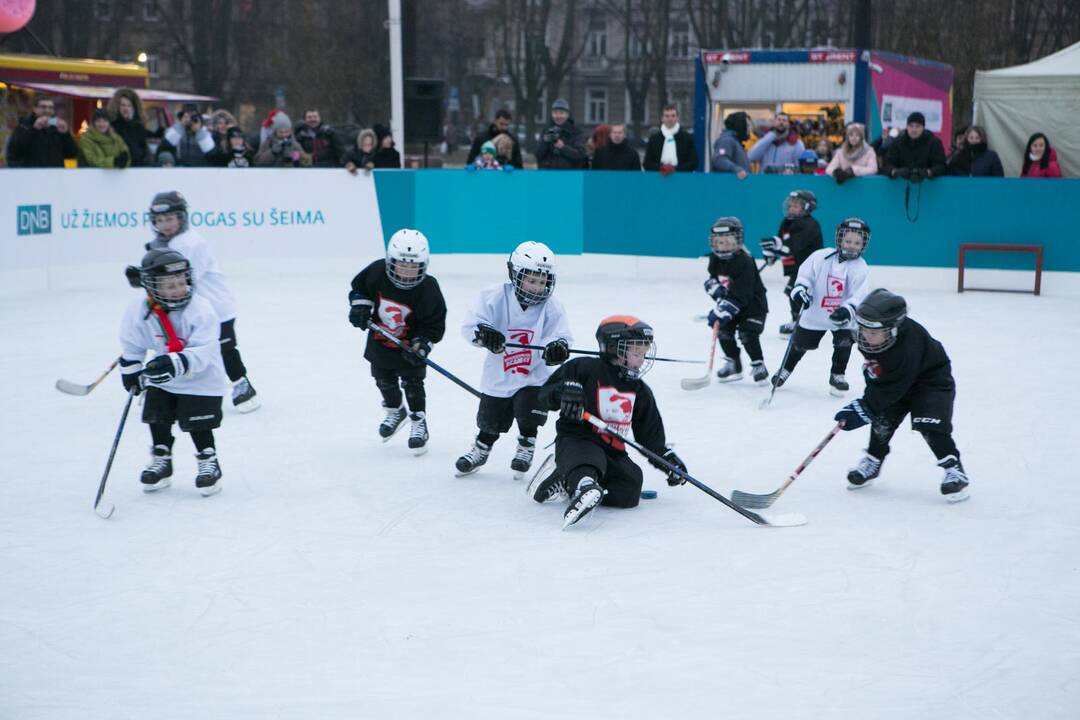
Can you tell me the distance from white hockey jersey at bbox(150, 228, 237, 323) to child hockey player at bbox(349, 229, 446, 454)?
1098 millimetres

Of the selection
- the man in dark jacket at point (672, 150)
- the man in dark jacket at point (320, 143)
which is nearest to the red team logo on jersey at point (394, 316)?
the man in dark jacket at point (672, 150)

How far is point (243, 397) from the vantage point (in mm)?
6465

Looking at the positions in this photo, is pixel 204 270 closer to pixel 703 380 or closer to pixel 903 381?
pixel 703 380

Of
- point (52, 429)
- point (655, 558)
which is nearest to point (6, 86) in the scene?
point (52, 429)

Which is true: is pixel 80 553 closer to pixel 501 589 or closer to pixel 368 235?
pixel 501 589

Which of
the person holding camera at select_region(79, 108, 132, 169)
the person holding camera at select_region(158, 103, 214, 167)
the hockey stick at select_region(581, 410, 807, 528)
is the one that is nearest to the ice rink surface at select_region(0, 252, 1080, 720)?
the hockey stick at select_region(581, 410, 807, 528)

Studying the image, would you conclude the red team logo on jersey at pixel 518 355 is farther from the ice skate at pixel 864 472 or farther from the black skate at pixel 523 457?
the ice skate at pixel 864 472

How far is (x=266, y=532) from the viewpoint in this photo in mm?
4449

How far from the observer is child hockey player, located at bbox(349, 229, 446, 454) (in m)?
5.45

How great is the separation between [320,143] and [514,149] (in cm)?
204

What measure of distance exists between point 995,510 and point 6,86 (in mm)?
16099

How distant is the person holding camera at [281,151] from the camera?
41.1 feet

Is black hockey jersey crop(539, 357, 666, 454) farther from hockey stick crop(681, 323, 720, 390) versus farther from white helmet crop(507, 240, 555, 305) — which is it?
hockey stick crop(681, 323, 720, 390)

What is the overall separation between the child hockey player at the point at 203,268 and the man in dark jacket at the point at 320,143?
21.4 ft
